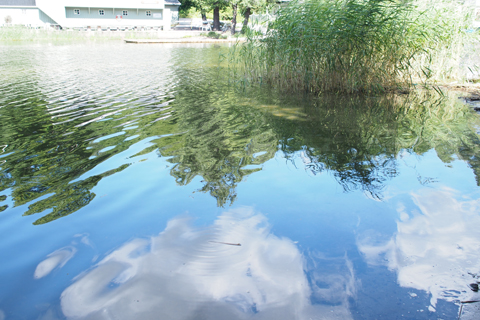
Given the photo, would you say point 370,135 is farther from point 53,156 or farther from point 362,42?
point 53,156

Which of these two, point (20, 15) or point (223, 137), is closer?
point (223, 137)

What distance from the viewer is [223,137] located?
497 centimetres

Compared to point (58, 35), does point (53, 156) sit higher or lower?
lower

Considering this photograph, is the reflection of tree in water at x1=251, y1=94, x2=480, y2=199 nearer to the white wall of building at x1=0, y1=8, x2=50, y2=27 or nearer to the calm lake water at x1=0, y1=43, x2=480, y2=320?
the calm lake water at x1=0, y1=43, x2=480, y2=320

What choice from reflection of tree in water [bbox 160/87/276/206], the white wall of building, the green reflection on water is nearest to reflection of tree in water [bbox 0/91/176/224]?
the green reflection on water

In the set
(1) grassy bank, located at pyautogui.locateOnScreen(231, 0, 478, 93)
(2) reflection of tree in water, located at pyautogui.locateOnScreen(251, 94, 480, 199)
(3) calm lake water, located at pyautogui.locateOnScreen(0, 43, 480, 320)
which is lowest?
(3) calm lake water, located at pyautogui.locateOnScreen(0, 43, 480, 320)

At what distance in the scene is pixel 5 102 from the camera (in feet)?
24.3

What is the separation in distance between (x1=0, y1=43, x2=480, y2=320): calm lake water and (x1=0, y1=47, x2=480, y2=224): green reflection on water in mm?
29

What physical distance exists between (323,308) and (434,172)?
2.63m

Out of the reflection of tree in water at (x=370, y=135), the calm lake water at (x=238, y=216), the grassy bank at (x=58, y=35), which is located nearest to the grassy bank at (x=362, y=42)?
the reflection of tree in water at (x=370, y=135)

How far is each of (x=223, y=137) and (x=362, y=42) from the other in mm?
4249

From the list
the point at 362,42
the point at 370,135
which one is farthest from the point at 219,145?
the point at 362,42

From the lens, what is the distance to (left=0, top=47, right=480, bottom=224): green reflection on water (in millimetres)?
3637

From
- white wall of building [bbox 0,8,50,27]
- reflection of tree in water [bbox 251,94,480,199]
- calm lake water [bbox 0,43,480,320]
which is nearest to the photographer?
calm lake water [bbox 0,43,480,320]
